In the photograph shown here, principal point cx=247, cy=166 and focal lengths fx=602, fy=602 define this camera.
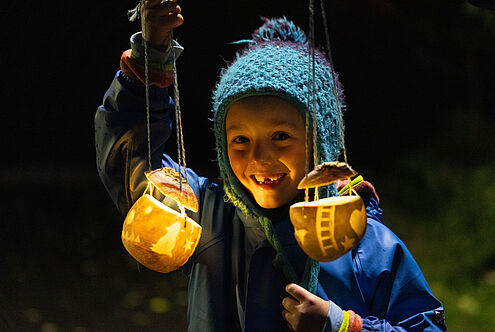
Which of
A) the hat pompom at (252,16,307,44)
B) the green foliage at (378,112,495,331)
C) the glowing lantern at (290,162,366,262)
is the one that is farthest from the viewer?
the green foliage at (378,112,495,331)

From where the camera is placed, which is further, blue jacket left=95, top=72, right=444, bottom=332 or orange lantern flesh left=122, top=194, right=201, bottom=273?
blue jacket left=95, top=72, right=444, bottom=332

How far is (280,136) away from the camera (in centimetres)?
96

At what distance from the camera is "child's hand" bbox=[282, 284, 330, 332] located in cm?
87

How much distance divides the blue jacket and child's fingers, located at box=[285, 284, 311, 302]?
69 millimetres

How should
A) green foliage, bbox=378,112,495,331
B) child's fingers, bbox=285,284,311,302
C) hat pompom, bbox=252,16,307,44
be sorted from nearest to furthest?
child's fingers, bbox=285,284,311,302, hat pompom, bbox=252,16,307,44, green foliage, bbox=378,112,495,331

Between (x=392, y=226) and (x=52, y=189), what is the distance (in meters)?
1.41

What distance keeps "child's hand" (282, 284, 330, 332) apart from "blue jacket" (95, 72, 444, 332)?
67mm

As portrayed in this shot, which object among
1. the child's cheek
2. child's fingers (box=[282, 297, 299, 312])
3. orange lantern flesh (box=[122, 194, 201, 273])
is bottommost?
child's fingers (box=[282, 297, 299, 312])

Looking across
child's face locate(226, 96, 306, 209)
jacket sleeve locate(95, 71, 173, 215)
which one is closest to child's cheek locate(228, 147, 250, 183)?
child's face locate(226, 96, 306, 209)

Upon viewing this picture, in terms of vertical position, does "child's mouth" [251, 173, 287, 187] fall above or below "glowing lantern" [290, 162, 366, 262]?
above

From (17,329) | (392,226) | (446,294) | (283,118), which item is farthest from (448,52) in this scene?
(17,329)

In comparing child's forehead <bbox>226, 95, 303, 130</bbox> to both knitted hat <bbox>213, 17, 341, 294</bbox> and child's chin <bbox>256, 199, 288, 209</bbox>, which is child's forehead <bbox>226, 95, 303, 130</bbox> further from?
child's chin <bbox>256, 199, 288, 209</bbox>

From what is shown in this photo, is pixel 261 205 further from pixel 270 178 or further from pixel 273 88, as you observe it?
pixel 273 88

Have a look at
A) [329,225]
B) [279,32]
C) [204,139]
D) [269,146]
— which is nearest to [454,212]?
[204,139]
